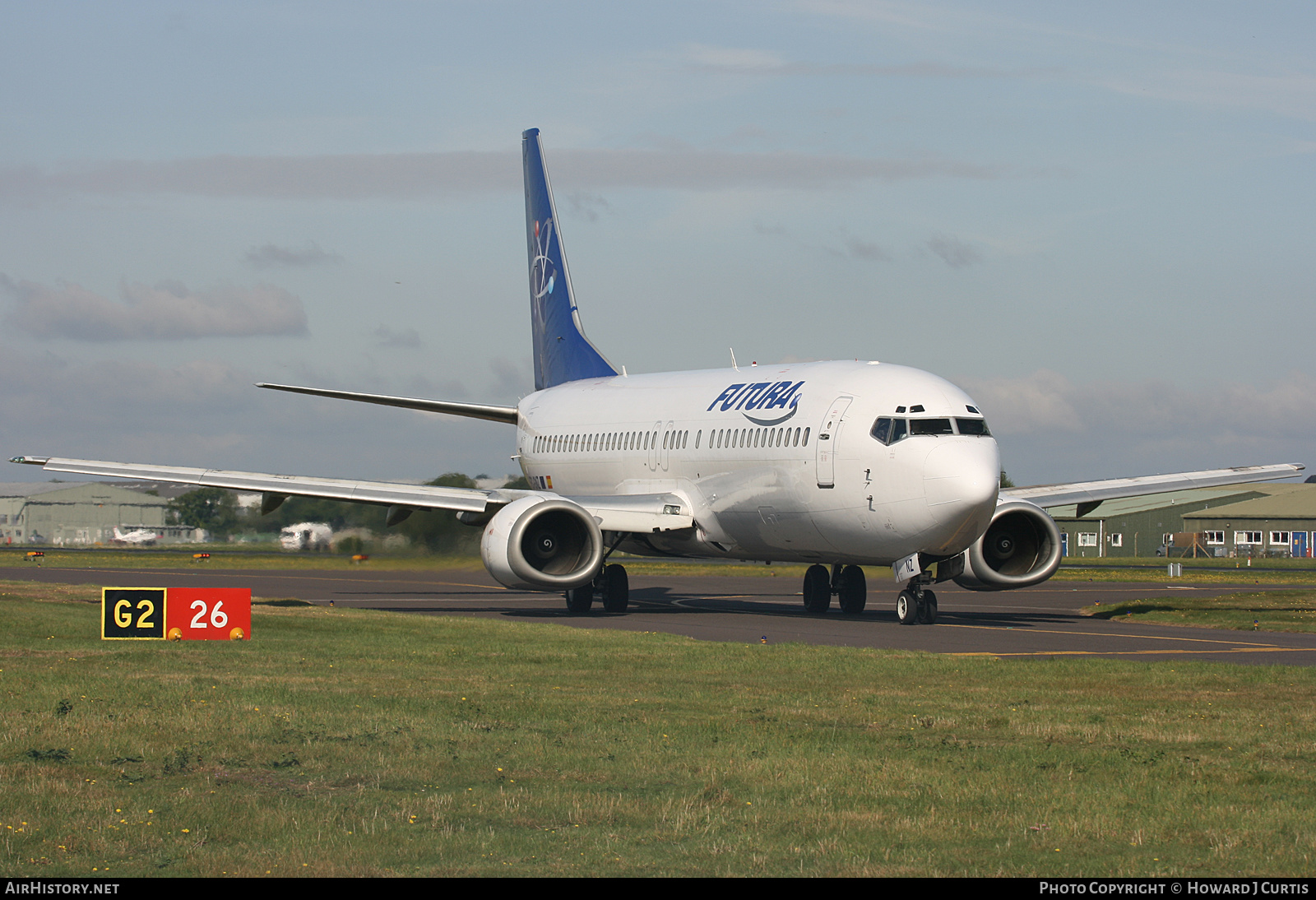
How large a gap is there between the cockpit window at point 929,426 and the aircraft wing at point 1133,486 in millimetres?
5013

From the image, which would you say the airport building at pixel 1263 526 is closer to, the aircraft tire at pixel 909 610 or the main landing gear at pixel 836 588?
the main landing gear at pixel 836 588

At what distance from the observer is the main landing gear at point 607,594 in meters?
31.1

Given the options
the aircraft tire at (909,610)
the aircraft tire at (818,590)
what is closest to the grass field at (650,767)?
the aircraft tire at (909,610)

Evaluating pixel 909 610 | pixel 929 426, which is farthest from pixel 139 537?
pixel 929 426

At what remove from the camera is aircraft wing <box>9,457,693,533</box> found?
30859 millimetres

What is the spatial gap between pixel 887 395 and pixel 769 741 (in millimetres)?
14785

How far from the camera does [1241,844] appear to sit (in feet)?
27.8

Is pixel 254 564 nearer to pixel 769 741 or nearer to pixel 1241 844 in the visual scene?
pixel 769 741

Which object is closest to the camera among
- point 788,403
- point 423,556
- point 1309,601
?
point 788,403

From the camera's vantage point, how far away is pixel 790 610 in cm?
3170

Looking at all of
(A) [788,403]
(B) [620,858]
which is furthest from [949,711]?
(A) [788,403]

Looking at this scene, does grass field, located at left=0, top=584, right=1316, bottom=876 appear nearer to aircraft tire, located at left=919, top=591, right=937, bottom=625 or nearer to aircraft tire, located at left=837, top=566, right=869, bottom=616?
aircraft tire, located at left=919, top=591, right=937, bottom=625

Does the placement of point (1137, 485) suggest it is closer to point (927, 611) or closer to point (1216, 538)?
point (927, 611)

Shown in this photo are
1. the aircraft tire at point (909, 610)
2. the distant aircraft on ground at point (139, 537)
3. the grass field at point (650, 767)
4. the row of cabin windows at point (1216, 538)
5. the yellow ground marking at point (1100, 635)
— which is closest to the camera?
the grass field at point (650, 767)
